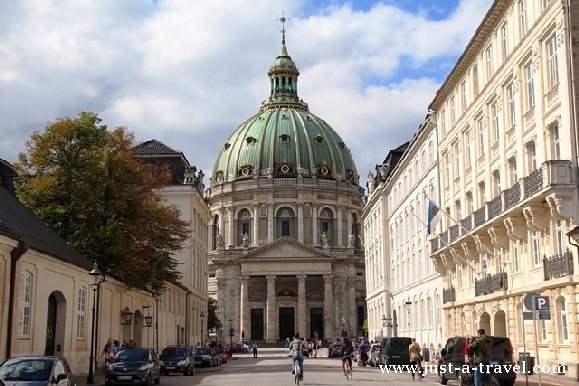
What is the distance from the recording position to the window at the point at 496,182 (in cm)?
3179

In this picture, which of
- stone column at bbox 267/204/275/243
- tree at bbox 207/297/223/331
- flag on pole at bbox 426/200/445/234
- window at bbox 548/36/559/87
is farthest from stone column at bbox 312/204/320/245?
window at bbox 548/36/559/87

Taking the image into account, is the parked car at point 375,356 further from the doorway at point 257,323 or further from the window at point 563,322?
the doorway at point 257,323

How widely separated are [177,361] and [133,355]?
991 centimetres

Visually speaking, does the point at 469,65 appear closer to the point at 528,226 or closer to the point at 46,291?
the point at 528,226

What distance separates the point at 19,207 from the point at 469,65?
2064cm

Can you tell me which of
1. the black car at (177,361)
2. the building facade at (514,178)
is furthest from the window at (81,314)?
the building facade at (514,178)

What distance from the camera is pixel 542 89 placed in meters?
26.1

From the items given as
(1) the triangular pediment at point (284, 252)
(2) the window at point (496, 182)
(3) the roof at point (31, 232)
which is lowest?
(3) the roof at point (31, 232)

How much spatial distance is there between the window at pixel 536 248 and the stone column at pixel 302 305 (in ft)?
254

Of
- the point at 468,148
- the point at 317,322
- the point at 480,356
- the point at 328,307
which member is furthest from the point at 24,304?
the point at 317,322

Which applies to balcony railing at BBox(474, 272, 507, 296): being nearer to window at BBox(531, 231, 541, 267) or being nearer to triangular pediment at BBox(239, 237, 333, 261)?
window at BBox(531, 231, 541, 267)

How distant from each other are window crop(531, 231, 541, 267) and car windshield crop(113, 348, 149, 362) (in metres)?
14.0

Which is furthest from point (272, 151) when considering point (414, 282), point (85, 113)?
point (85, 113)

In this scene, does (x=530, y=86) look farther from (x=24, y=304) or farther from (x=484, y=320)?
(x=24, y=304)
